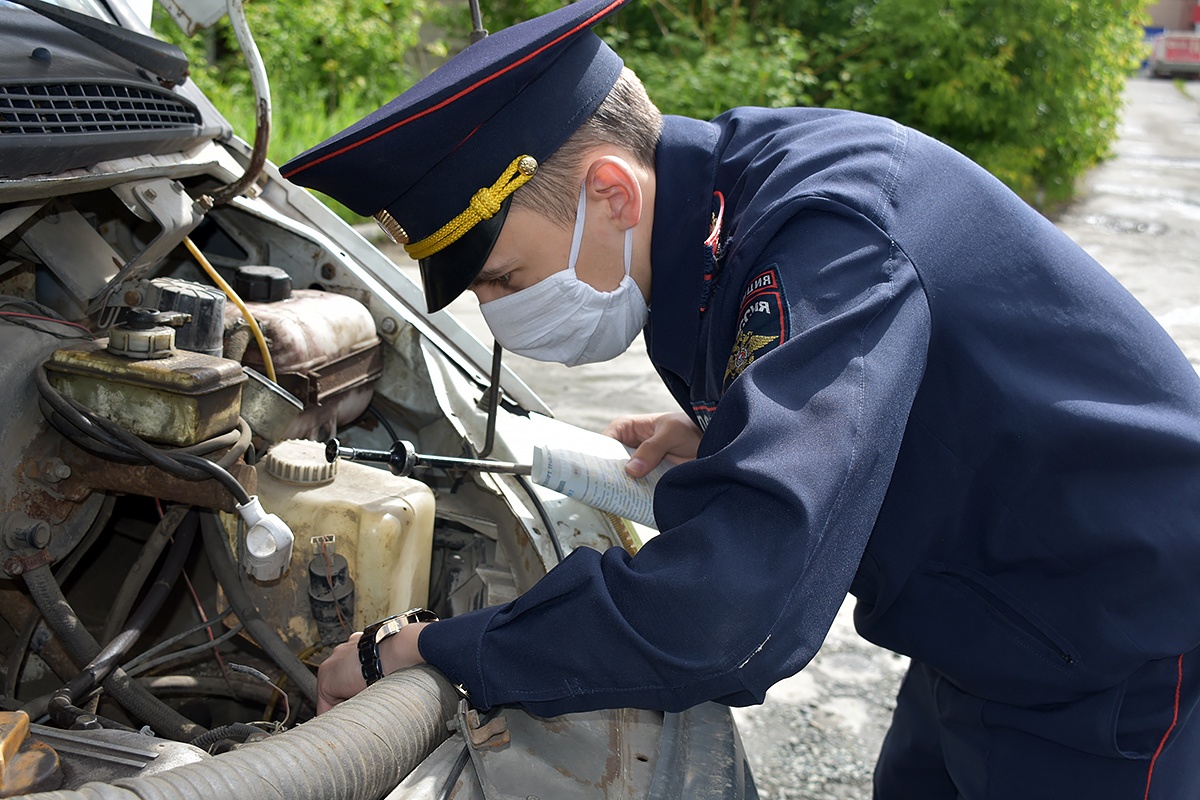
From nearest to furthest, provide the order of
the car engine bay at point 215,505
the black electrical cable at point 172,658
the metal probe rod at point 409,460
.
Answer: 1. the car engine bay at point 215,505
2. the black electrical cable at point 172,658
3. the metal probe rod at point 409,460

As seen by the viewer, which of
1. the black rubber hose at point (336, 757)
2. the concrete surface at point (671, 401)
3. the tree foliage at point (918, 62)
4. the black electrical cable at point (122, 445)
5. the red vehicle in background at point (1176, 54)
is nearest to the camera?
the black rubber hose at point (336, 757)

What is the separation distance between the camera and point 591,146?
1.38 meters

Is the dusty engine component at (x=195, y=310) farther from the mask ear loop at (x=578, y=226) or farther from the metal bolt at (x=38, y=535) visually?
the mask ear loop at (x=578, y=226)

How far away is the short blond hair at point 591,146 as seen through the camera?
1.36 m

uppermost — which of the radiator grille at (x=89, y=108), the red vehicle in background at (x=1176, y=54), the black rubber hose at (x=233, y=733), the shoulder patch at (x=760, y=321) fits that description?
the radiator grille at (x=89, y=108)

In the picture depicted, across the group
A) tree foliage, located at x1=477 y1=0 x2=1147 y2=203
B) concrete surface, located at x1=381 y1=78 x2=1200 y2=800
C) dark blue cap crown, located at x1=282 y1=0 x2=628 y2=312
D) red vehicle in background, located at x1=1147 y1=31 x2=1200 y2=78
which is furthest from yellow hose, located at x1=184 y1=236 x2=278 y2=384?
red vehicle in background, located at x1=1147 y1=31 x2=1200 y2=78

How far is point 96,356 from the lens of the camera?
1494 millimetres

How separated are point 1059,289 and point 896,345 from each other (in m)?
0.35

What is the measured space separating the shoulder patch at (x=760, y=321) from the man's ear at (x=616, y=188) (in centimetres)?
25

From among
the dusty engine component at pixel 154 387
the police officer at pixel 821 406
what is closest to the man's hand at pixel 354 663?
the police officer at pixel 821 406

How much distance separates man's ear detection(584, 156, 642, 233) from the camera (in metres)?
1.35

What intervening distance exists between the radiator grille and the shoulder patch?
3.27 feet

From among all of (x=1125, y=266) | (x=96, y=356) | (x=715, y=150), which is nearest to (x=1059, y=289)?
(x=715, y=150)

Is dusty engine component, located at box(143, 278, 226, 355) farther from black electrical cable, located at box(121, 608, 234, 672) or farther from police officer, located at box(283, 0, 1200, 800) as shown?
black electrical cable, located at box(121, 608, 234, 672)
